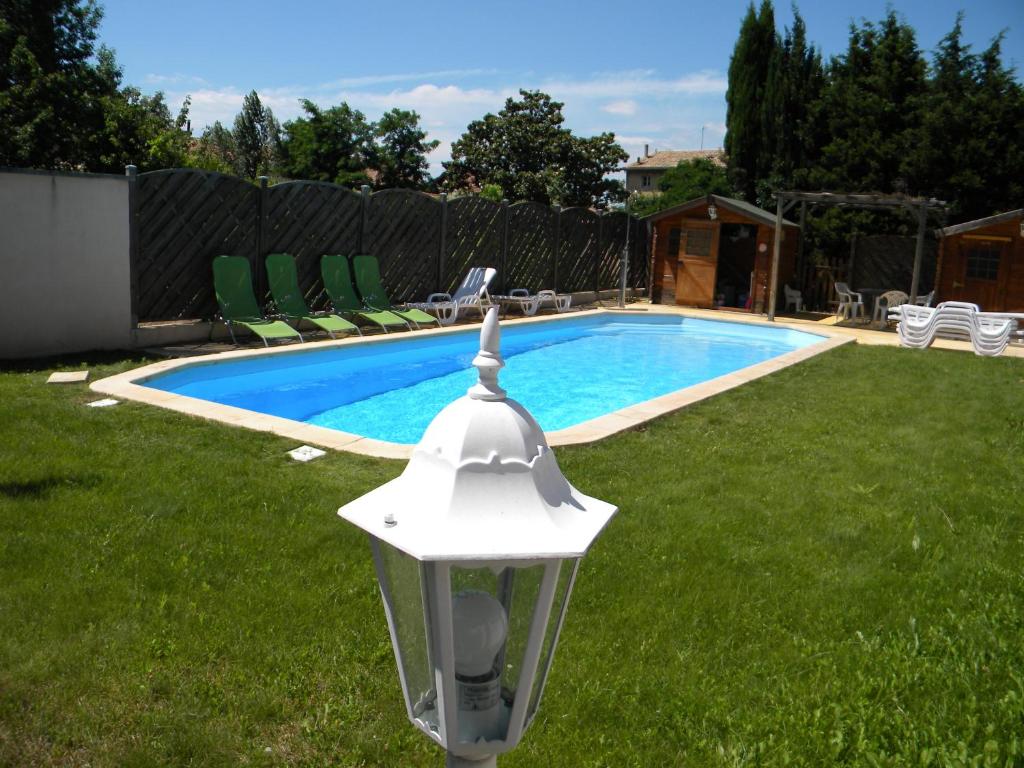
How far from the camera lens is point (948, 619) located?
3277 mm

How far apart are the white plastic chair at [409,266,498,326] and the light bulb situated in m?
11.5

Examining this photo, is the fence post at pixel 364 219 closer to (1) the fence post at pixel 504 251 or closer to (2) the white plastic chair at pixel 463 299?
(2) the white plastic chair at pixel 463 299

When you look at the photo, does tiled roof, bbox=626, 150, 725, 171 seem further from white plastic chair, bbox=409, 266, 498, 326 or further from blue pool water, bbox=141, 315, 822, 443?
white plastic chair, bbox=409, 266, 498, 326

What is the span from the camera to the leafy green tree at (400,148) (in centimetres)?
3678

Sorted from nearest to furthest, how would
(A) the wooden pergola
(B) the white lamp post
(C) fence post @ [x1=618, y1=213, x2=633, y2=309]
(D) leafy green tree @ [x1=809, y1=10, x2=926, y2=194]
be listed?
(B) the white lamp post < (A) the wooden pergola < (C) fence post @ [x1=618, y1=213, x2=633, y2=309] < (D) leafy green tree @ [x1=809, y1=10, x2=926, y2=194]

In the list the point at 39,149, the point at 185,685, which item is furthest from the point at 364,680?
the point at 39,149

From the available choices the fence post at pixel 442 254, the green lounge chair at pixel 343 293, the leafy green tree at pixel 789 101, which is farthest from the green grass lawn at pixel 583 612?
the leafy green tree at pixel 789 101

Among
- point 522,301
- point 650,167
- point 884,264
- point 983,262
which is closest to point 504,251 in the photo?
point 522,301

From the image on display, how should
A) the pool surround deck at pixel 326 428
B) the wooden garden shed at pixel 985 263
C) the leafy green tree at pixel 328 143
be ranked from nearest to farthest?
the pool surround deck at pixel 326 428
the wooden garden shed at pixel 985 263
the leafy green tree at pixel 328 143

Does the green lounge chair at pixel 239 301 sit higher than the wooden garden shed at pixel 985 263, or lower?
lower

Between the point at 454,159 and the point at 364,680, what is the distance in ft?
112

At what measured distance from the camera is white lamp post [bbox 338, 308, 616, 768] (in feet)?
3.86

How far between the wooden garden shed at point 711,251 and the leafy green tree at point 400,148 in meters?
20.3

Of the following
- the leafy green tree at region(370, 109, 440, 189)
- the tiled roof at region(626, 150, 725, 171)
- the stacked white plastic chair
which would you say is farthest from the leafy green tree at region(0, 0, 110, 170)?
the tiled roof at region(626, 150, 725, 171)
